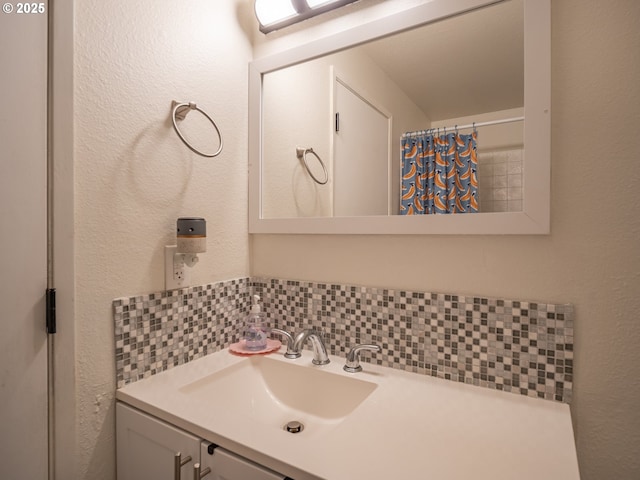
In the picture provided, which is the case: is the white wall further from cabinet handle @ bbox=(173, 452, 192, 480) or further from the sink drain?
cabinet handle @ bbox=(173, 452, 192, 480)

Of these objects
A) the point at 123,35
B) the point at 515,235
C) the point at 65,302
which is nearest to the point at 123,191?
the point at 65,302

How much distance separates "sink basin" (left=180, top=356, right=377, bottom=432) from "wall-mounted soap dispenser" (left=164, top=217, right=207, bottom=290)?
298 mm

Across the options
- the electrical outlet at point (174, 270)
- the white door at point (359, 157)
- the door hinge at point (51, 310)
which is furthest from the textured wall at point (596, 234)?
the door hinge at point (51, 310)

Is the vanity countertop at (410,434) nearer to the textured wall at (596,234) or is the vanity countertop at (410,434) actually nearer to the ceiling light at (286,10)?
the textured wall at (596,234)

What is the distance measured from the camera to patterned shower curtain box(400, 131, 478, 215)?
93 centimetres

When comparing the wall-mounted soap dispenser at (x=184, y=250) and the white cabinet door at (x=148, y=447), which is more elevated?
the wall-mounted soap dispenser at (x=184, y=250)

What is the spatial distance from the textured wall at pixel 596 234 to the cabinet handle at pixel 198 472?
2.65ft

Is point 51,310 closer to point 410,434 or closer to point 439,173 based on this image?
point 410,434

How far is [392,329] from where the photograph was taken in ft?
3.34

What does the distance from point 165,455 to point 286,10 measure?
137 cm

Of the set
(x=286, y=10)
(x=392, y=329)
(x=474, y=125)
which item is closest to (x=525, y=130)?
(x=474, y=125)

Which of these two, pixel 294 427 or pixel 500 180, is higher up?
pixel 500 180

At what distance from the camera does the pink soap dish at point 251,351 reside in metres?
1.14

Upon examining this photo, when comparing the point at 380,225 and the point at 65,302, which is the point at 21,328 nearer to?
the point at 65,302
